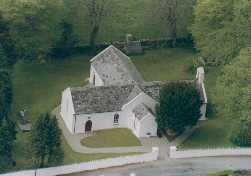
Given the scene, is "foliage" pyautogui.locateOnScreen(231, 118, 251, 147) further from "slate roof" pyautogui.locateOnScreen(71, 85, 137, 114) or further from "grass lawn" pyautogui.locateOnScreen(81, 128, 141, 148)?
"slate roof" pyautogui.locateOnScreen(71, 85, 137, 114)

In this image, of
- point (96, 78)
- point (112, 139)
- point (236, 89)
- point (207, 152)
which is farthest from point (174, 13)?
point (207, 152)

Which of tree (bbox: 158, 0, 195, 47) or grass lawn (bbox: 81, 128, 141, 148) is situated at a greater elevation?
tree (bbox: 158, 0, 195, 47)

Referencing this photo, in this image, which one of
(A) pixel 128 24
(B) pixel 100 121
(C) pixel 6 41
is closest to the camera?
(B) pixel 100 121

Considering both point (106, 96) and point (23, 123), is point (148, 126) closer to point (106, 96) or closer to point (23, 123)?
point (106, 96)

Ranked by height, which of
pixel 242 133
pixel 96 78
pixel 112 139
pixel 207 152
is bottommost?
pixel 207 152

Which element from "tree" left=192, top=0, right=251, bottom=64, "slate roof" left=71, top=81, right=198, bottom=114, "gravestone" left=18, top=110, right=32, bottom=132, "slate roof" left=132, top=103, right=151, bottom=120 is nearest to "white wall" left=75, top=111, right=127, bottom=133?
"slate roof" left=71, top=81, right=198, bottom=114

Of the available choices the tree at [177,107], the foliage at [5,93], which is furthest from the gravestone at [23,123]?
the tree at [177,107]
